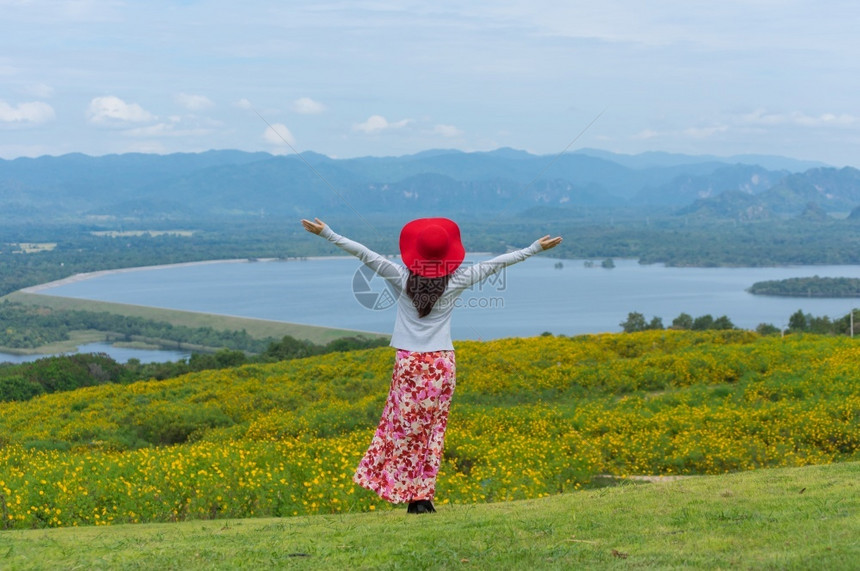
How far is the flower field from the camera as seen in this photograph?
8406 millimetres

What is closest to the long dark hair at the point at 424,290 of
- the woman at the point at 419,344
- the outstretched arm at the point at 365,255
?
the woman at the point at 419,344

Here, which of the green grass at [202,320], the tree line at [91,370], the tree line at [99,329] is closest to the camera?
the tree line at [91,370]

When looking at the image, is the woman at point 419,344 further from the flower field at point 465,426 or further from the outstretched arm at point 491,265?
the flower field at point 465,426

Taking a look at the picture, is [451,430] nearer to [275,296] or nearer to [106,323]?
[106,323]

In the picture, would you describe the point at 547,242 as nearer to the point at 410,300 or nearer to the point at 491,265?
the point at 491,265

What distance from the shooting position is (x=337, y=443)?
1053 centimetres

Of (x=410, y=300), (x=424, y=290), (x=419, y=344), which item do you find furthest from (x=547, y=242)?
(x=419, y=344)

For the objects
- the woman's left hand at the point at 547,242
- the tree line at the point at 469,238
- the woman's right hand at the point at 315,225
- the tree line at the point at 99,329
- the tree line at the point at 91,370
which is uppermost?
the tree line at the point at 469,238

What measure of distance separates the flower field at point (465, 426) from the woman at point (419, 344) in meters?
1.32

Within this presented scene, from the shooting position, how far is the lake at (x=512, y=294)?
237 feet

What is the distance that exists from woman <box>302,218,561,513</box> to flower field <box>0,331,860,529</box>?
4.34 feet

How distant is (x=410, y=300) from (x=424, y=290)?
6.0 inches

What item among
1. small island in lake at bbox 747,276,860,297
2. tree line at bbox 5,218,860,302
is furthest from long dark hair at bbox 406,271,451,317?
tree line at bbox 5,218,860,302

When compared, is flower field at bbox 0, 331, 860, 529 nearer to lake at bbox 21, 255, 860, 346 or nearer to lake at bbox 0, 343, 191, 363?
lake at bbox 21, 255, 860, 346
